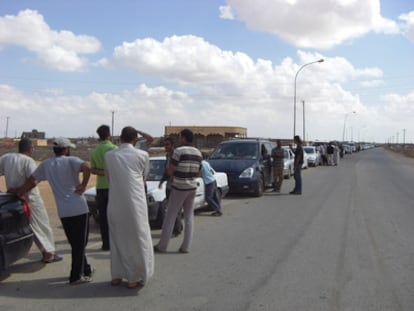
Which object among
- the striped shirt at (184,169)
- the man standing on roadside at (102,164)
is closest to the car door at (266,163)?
the striped shirt at (184,169)

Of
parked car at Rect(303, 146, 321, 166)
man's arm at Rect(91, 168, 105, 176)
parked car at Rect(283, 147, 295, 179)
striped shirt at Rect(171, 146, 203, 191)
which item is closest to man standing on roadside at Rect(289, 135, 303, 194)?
parked car at Rect(283, 147, 295, 179)

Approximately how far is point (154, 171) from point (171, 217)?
12.4ft

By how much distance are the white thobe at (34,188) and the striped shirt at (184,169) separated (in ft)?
6.04

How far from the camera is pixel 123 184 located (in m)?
5.12

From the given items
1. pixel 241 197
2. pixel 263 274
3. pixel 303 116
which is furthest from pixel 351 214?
pixel 303 116

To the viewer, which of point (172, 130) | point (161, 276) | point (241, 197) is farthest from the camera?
point (172, 130)

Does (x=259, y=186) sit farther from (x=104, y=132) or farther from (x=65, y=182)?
(x=65, y=182)

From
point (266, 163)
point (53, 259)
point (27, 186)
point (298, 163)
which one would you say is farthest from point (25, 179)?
point (298, 163)

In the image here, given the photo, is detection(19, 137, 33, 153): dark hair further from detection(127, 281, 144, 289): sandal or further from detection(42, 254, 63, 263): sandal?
detection(127, 281, 144, 289): sandal

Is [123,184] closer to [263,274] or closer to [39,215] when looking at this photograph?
[39,215]

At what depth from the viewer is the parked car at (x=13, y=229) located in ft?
17.2

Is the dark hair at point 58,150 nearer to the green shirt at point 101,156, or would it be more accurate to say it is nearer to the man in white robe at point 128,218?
the man in white robe at point 128,218

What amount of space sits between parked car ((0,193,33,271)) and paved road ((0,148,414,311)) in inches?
15.0

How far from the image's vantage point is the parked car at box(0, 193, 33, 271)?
5250 mm
